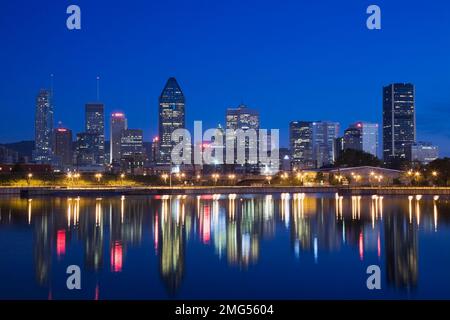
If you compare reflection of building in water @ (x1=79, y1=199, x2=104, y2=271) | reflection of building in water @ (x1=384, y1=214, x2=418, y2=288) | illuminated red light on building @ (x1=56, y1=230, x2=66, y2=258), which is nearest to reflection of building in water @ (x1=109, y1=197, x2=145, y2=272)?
reflection of building in water @ (x1=79, y1=199, x2=104, y2=271)

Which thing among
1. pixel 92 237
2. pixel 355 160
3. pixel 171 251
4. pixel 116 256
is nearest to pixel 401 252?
pixel 171 251

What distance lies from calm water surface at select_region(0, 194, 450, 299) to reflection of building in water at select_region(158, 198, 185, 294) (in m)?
0.04

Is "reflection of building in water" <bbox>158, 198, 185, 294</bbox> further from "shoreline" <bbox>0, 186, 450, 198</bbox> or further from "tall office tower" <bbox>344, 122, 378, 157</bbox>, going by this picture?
"tall office tower" <bbox>344, 122, 378, 157</bbox>

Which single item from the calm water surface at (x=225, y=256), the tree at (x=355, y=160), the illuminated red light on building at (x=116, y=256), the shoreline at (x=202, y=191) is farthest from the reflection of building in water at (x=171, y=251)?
the tree at (x=355, y=160)

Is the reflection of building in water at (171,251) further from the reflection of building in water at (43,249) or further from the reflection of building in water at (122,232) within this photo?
the reflection of building in water at (43,249)

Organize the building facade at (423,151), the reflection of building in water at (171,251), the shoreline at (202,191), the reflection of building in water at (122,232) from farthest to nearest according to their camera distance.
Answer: the building facade at (423,151), the shoreline at (202,191), the reflection of building in water at (122,232), the reflection of building in water at (171,251)

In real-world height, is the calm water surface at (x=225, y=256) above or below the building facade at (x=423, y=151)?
below

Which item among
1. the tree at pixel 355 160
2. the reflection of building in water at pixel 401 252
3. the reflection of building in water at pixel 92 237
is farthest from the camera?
the tree at pixel 355 160

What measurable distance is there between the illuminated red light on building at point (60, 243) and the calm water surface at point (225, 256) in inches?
1.5

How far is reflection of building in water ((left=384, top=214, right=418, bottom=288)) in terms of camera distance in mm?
15867

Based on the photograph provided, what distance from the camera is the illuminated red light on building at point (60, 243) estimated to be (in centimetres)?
2045
